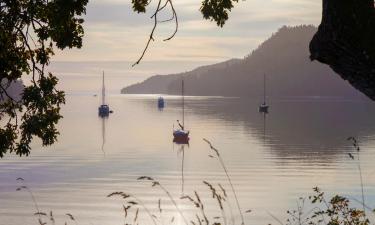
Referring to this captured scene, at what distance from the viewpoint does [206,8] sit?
730 cm

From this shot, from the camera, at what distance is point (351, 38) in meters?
4.77

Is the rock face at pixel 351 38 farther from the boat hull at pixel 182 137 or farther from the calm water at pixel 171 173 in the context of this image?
the boat hull at pixel 182 137

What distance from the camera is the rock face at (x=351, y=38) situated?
477 cm

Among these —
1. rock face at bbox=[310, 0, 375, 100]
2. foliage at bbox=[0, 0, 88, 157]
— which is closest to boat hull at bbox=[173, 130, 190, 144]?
foliage at bbox=[0, 0, 88, 157]

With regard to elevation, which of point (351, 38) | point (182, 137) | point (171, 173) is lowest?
point (171, 173)

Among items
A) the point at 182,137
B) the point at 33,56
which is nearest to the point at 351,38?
the point at 33,56

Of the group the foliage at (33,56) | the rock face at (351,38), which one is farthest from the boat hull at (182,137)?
the rock face at (351,38)

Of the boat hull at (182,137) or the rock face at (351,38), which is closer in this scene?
the rock face at (351,38)

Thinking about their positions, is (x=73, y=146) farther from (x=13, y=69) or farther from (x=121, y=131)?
(x=13, y=69)

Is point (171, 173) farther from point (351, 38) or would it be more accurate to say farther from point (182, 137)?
point (351, 38)

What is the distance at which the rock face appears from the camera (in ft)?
15.6

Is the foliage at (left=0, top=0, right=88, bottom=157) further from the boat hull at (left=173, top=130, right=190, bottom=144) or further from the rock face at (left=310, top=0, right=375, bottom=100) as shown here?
the boat hull at (left=173, top=130, right=190, bottom=144)

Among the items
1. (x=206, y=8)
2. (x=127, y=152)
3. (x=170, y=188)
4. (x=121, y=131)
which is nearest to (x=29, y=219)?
(x=170, y=188)

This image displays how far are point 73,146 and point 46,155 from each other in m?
16.5
